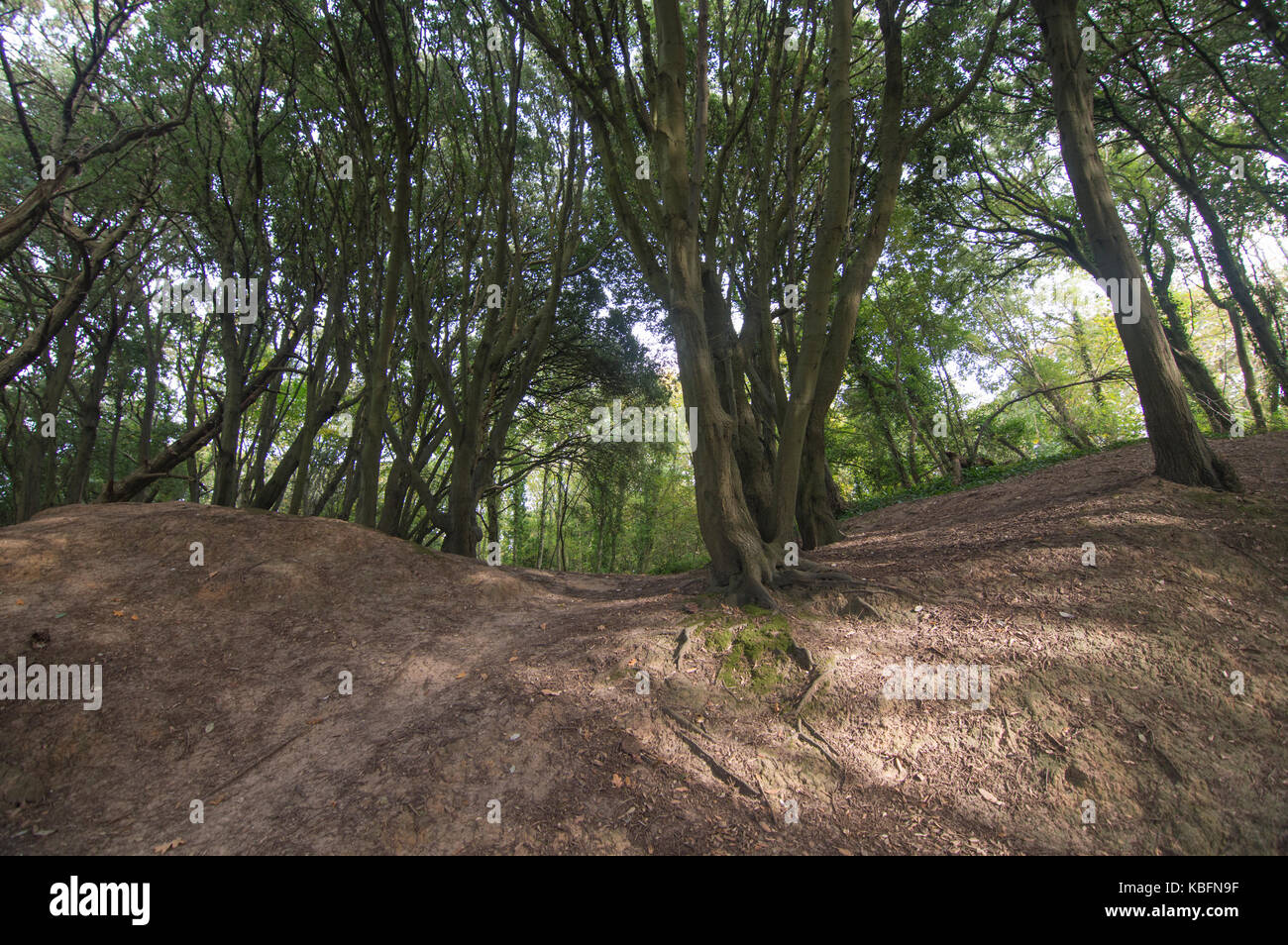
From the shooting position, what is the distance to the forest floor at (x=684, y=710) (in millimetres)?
2484

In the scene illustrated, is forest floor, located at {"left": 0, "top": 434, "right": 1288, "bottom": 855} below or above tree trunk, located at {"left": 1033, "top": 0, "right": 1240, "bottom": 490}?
below

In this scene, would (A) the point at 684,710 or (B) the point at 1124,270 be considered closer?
(A) the point at 684,710

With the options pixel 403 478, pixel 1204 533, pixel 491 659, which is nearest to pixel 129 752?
pixel 491 659

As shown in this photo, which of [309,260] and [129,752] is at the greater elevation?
[309,260]

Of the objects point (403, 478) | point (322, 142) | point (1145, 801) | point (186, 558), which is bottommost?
point (1145, 801)

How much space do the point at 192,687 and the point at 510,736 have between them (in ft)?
7.37

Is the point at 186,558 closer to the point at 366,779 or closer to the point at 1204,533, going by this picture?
the point at 366,779

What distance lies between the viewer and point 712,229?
6.00 meters

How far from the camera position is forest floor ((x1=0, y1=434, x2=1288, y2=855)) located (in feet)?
8.15

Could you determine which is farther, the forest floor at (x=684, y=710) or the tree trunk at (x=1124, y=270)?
the tree trunk at (x=1124, y=270)

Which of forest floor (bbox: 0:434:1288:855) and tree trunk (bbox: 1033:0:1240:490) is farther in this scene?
tree trunk (bbox: 1033:0:1240:490)

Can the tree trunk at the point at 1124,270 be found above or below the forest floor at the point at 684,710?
above

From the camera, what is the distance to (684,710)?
3217 mm

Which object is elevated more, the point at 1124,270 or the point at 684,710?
the point at 1124,270
